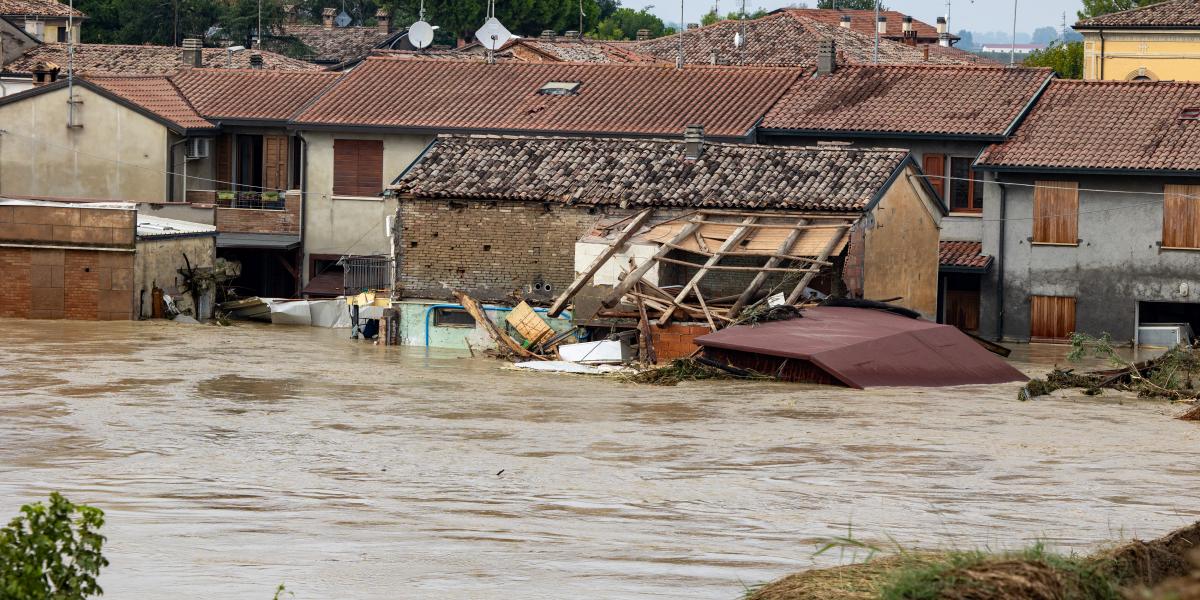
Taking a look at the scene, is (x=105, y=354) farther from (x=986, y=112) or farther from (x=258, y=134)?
(x=986, y=112)

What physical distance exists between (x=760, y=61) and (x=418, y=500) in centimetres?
4062

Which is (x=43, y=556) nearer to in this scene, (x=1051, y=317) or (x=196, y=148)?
(x=1051, y=317)

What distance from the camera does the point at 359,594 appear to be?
1249cm

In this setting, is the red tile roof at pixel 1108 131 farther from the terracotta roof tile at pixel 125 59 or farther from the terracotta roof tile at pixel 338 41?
the terracotta roof tile at pixel 338 41

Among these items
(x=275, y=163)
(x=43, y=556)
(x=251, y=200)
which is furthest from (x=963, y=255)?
(x=43, y=556)

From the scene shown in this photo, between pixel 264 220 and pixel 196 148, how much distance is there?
260cm

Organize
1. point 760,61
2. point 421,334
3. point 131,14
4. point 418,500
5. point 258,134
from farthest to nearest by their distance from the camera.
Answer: point 131,14 → point 760,61 → point 258,134 → point 421,334 → point 418,500

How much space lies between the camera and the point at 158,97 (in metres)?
42.3

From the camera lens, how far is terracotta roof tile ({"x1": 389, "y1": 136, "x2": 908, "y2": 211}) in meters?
32.4

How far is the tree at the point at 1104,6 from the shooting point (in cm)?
5997

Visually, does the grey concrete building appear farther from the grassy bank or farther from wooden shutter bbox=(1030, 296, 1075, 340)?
the grassy bank

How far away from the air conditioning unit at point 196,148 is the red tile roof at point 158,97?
491 millimetres

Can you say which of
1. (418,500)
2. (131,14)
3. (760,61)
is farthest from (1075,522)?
(131,14)

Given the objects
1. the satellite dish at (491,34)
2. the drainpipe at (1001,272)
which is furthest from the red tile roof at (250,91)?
the drainpipe at (1001,272)
